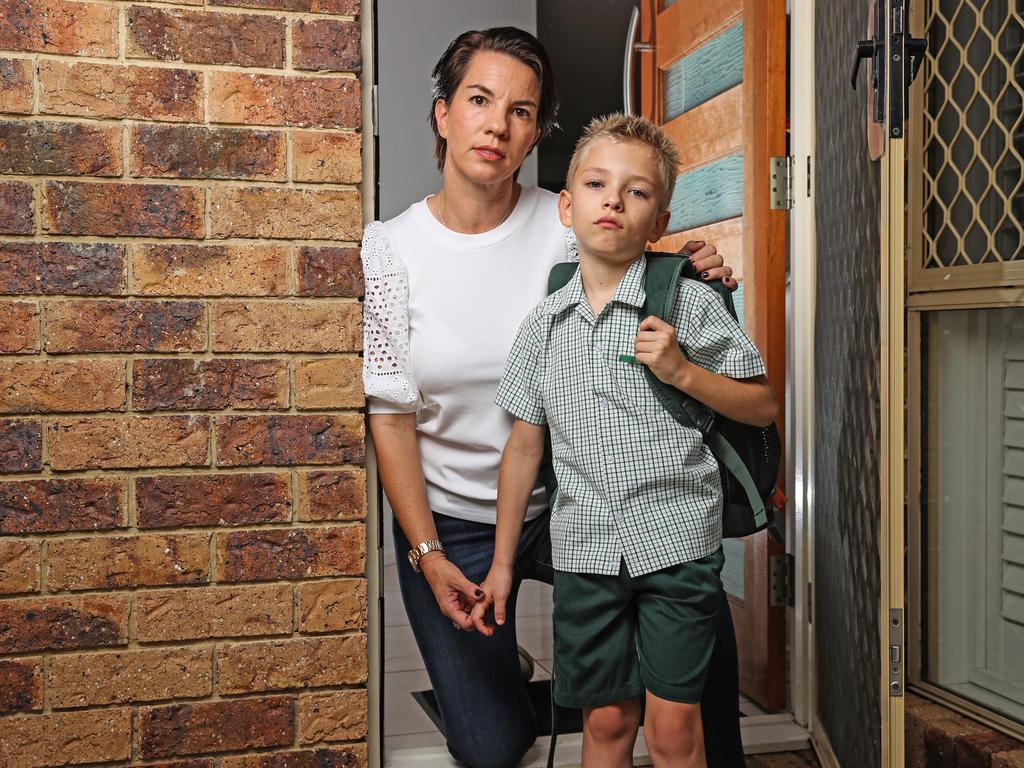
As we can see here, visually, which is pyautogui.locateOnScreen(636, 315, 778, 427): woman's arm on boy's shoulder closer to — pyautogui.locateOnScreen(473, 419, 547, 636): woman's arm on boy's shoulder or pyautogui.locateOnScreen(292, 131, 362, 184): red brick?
pyautogui.locateOnScreen(473, 419, 547, 636): woman's arm on boy's shoulder

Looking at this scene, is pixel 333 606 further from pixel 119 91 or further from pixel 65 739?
pixel 119 91

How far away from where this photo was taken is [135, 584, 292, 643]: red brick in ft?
5.24

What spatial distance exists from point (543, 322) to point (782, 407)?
0.94m

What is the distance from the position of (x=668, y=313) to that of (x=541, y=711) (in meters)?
1.19

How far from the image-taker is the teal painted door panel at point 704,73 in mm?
2408

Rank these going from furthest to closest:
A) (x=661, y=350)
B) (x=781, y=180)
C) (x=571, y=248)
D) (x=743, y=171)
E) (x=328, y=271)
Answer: (x=743, y=171)
(x=781, y=180)
(x=571, y=248)
(x=328, y=271)
(x=661, y=350)

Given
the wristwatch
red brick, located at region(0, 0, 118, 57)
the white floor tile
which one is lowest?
the white floor tile

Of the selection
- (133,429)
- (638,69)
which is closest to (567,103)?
(638,69)

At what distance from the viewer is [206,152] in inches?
61.9

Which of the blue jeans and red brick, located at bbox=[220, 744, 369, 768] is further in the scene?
the blue jeans

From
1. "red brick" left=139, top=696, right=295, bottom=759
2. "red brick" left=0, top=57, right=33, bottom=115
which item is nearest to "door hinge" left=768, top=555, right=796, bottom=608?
"red brick" left=139, top=696, right=295, bottom=759

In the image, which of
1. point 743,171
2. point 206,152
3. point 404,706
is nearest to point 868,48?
point 743,171

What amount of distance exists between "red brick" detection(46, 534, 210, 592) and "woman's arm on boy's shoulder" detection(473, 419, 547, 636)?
0.48 m

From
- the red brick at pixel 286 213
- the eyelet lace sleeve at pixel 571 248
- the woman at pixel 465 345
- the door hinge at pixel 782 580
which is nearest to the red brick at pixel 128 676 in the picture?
the woman at pixel 465 345
